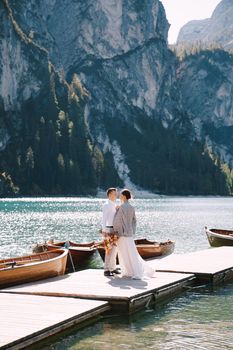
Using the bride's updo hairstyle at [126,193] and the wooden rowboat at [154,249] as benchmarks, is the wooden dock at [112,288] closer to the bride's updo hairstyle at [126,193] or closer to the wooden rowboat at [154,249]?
the bride's updo hairstyle at [126,193]

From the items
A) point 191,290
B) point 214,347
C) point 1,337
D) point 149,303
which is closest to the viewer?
point 1,337

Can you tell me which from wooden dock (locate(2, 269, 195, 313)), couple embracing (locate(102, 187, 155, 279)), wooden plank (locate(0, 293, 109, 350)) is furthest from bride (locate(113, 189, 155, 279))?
wooden plank (locate(0, 293, 109, 350))

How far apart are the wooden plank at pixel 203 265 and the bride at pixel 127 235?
3.72 metres

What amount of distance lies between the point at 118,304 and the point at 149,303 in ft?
6.79

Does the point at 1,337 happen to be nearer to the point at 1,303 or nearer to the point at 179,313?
the point at 1,303

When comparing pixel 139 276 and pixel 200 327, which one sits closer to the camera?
pixel 200 327

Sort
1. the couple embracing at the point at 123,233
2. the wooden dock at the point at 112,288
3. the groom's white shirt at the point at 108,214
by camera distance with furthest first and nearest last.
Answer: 1. the groom's white shirt at the point at 108,214
2. the couple embracing at the point at 123,233
3. the wooden dock at the point at 112,288

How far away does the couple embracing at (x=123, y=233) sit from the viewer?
22.6 m

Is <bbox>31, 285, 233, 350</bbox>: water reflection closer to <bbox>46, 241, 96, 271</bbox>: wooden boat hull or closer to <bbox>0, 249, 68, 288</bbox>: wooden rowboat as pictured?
<bbox>0, 249, 68, 288</bbox>: wooden rowboat

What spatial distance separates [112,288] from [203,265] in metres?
9.12

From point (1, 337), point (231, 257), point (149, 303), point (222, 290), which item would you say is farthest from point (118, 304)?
point (231, 257)

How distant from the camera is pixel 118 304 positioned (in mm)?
19594

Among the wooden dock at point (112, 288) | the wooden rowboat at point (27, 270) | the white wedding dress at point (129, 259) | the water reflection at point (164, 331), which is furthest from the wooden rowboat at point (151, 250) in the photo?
the water reflection at point (164, 331)

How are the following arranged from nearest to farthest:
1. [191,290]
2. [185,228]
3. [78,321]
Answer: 1. [78,321]
2. [191,290]
3. [185,228]
